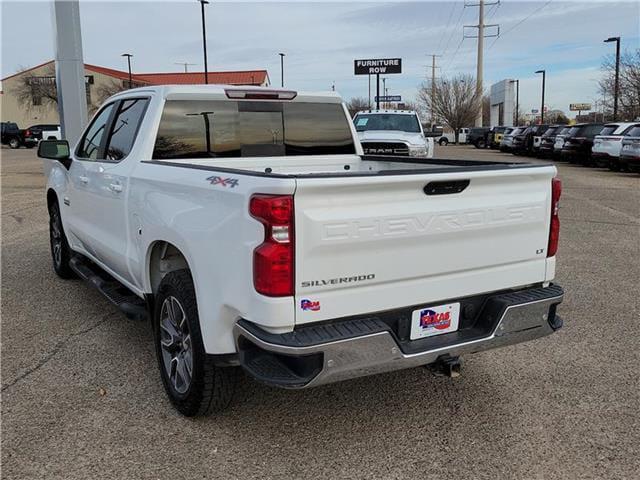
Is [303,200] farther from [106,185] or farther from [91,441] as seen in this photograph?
[106,185]

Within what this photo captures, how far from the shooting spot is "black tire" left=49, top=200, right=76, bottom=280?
6.48 meters

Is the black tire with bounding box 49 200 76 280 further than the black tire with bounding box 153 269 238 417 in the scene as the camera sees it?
Yes

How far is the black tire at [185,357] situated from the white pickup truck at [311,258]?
0.04ft

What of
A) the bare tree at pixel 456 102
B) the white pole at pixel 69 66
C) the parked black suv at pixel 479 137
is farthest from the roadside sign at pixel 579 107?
the white pole at pixel 69 66

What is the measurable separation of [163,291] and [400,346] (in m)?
1.48

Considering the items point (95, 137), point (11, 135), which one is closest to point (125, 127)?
point (95, 137)

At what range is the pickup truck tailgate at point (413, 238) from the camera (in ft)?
9.20

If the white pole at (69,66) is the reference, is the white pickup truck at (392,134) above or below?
below

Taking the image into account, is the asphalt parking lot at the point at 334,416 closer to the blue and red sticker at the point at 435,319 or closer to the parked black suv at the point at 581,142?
the blue and red sticker at the point at 435,319

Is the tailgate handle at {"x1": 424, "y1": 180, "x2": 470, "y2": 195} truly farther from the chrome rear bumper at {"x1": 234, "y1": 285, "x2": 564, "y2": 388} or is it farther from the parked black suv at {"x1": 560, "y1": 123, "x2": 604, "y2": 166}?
the parked black suv at {"x1": 560, "y1": 123, "x2": 604, "y2": 166}

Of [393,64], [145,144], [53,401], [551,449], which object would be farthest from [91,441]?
[393,64]

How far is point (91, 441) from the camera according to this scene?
11.0 ft

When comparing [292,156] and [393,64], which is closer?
[292,156]

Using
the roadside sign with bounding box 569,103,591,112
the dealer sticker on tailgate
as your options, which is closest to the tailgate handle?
the dealer sticker on tailgate
